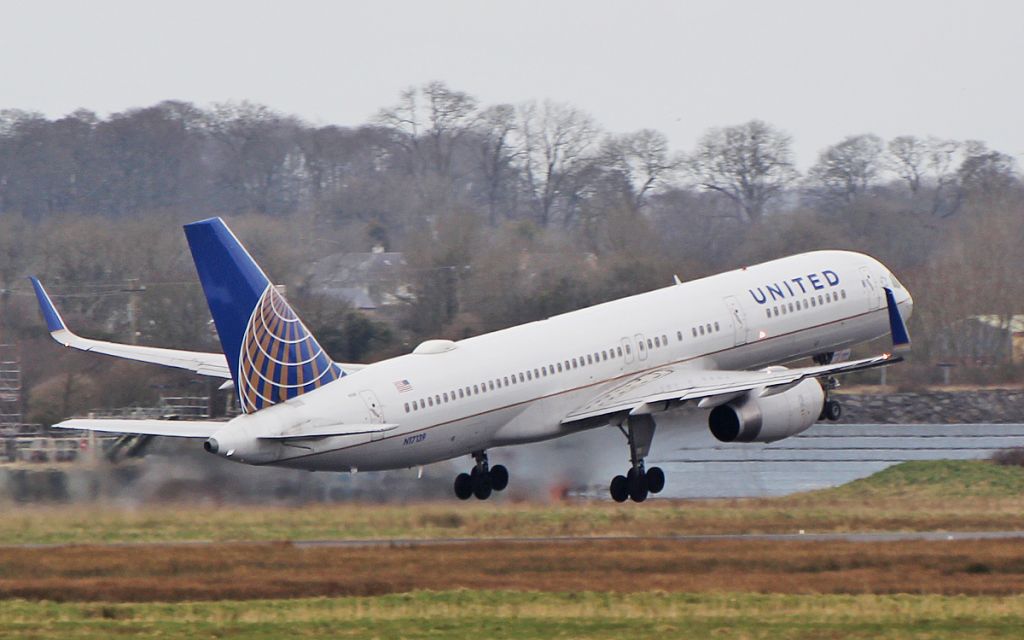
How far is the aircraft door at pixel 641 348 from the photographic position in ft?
150

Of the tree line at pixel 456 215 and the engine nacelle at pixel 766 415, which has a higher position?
the tree line at pixel 456 215

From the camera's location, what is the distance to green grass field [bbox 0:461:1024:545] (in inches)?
1694

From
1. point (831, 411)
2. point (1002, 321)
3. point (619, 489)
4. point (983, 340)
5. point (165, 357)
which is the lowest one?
point (619, 489)

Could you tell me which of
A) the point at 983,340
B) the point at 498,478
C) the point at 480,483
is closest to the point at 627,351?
the point at 498,478

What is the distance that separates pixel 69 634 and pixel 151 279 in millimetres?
52349

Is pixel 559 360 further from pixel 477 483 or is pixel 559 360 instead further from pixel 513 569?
pixel 513 569

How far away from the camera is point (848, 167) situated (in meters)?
128

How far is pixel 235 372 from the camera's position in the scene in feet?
126

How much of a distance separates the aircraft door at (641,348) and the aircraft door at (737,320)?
9.93 feet

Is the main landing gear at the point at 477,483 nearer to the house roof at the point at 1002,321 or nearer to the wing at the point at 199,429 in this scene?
the wing at the point at 199,429

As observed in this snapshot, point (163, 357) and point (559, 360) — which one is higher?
point (163, 357)

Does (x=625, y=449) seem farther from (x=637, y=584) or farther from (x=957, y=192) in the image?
(x=957, y=192)

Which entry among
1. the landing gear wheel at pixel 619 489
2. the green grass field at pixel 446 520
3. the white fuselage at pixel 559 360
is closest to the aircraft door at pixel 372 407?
the white fuselage at pixel 559 360

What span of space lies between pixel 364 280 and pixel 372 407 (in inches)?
1873
